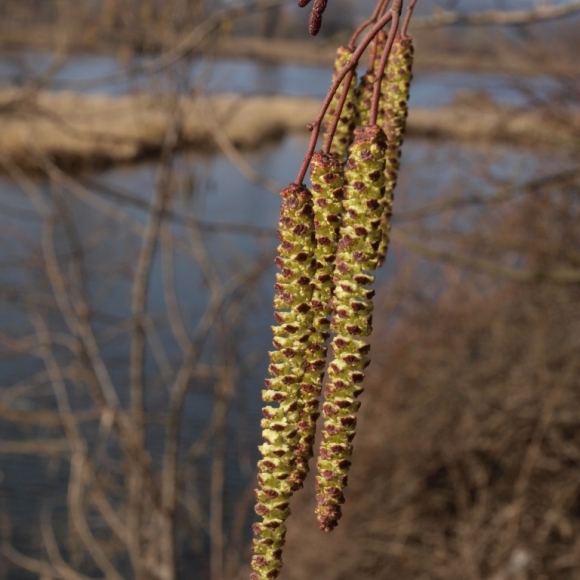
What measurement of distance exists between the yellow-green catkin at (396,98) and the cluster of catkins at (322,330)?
0.52 ft

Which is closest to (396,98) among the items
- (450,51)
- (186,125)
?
(186,125)

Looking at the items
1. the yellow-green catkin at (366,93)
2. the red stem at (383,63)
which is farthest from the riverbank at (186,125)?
the red stem at (383,63)

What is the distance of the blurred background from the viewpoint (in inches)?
139

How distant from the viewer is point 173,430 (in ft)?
11.0

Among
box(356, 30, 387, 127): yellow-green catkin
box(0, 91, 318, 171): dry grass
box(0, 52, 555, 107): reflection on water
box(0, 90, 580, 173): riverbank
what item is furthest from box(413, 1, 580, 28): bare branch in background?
box(0, 91, 318, 171): dry grass

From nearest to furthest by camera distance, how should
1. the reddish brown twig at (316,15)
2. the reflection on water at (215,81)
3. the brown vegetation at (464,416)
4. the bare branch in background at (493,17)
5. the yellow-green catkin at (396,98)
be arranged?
the reddish brown twig at (316,15), the yellow-green catkin at (396,98), the bare branch in background at (493,17), the reflection on water at (215,81), the brown vegetation at (464,416)

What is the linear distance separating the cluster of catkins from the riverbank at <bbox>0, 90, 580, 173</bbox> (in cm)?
72

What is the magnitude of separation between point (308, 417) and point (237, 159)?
189 centimetres

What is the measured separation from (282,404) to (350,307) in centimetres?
10

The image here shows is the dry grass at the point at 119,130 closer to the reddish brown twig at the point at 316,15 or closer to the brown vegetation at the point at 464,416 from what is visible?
the brown vegetation at the point at 464,416

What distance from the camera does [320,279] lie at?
0.64m

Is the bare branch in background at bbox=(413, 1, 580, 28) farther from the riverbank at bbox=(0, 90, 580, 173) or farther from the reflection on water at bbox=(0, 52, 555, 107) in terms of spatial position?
the riverbank at bbox=(0, 90, 580, 173)

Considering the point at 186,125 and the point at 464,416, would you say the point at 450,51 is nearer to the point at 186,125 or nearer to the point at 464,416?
the point at 186,125

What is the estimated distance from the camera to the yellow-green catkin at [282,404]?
0.63 m
